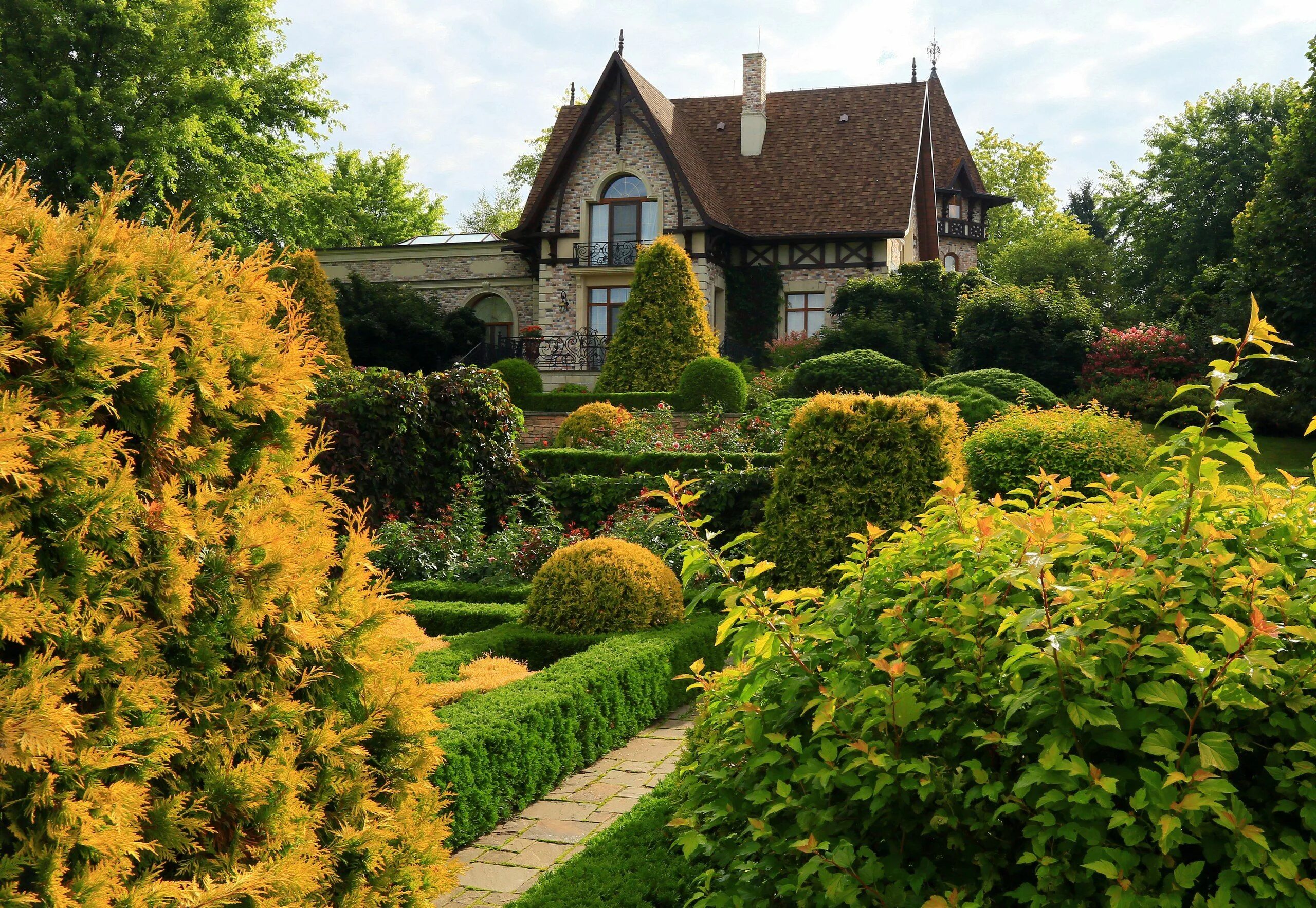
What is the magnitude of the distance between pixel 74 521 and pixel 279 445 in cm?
62

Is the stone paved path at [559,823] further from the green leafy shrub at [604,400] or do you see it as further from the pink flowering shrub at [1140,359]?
the pink flowering shrub at [1140,359]

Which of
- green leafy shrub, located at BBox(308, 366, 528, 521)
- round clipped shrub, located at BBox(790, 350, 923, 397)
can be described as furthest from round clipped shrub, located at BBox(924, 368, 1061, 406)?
green leafy shrub, located at BBox(308, 366, 528, 521)

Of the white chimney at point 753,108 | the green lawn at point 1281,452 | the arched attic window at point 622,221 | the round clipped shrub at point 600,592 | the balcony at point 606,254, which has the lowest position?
the round clipped shrub at point 600,592

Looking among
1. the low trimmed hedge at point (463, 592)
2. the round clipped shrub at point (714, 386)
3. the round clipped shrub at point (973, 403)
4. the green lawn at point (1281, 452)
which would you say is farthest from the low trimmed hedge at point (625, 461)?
the green lawn at point (1281, 452)

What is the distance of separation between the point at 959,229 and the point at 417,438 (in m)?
30.2

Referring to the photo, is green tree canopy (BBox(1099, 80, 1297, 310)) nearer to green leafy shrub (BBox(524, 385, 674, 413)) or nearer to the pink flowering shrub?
the pink flowering shrub

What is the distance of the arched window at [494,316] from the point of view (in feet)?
105

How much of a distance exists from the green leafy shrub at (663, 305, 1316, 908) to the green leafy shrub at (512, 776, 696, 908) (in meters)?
0.64

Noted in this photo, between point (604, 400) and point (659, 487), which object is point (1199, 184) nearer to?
point (604, 400)

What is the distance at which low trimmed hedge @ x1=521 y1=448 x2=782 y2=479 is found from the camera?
518 inches

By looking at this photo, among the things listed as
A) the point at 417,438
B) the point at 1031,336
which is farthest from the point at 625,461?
the point at 1031,336

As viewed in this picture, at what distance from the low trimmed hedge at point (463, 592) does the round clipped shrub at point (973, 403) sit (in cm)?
991

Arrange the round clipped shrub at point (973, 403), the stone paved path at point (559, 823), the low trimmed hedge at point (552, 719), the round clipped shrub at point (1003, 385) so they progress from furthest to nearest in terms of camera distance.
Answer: the round clipped shrub at point (1003, 385)
the round clipped shrub at point (973, 403)
the low trimmed hedge at point (552, 719)
the stone paved path at point (559, 823)

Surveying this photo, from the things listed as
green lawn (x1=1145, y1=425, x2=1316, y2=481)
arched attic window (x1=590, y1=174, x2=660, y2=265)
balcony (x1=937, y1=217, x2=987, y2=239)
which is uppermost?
balcony (x1=937, y1=217, x2=987, y2=239)
